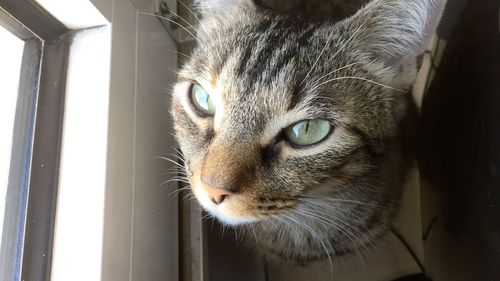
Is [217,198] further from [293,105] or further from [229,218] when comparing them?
[293,105]

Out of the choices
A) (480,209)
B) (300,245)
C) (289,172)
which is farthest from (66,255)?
(480,209)

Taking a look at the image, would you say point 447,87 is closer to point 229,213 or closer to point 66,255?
point 229,213

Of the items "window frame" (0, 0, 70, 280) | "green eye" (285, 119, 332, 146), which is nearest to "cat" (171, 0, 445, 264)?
"green eye" (285, 119, 332, 146)

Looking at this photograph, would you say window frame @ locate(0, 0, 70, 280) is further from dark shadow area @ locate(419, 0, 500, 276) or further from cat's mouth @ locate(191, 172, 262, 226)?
dark shadow area @ locate(419, 0, 500, 276)

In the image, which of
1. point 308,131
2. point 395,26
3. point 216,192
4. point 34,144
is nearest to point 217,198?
point 216,192

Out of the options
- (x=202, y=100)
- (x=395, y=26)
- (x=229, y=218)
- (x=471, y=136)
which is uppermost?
(x=395, y=26)

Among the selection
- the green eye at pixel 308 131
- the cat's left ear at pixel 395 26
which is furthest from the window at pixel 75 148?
the cat's left ear at pixel 395 26
